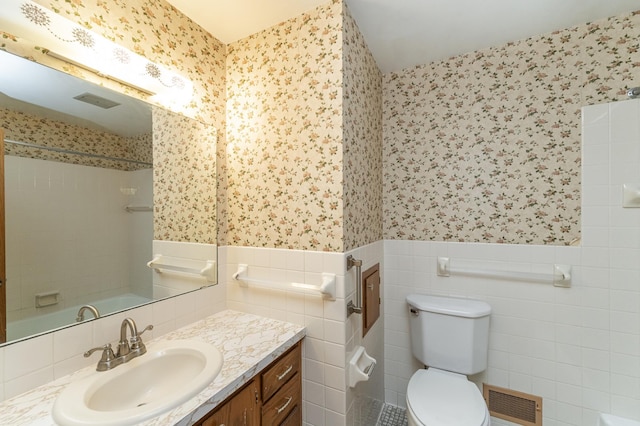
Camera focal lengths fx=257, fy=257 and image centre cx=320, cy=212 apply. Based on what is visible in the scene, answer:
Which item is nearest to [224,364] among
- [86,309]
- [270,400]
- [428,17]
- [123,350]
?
[270,400]

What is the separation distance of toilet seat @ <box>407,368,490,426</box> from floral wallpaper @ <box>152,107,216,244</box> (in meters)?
1.41

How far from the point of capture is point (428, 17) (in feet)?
4.64

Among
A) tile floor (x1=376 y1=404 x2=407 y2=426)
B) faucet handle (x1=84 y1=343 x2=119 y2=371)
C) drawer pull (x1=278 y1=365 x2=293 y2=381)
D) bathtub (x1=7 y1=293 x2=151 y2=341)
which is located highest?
bathtub (x1=7 y1=293 x2=151 y2=341)

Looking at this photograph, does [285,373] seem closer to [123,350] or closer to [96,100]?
[123,350]

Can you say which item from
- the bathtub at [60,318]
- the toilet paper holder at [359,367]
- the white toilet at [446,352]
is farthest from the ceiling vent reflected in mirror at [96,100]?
the white toilet at [446,352]

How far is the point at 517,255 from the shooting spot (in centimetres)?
159

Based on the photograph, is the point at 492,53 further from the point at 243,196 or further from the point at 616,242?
the point at 243,196

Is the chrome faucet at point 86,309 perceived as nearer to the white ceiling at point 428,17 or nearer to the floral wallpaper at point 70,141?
the floral wallpaper at point 70,141

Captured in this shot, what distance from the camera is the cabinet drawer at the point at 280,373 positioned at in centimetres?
107

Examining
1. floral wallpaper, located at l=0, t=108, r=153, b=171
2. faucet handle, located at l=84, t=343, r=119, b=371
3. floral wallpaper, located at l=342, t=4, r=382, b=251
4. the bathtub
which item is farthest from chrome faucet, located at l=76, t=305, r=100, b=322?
floral wallpaper, located at l=342, t=4, r=382, b=251

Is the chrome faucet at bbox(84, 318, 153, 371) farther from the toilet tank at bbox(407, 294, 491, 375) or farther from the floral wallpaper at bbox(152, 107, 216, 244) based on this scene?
the toilet tank at bbox(407, 294, 491, 375)

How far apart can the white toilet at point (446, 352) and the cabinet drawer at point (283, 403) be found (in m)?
0.58

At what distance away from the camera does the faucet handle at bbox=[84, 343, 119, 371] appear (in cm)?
94

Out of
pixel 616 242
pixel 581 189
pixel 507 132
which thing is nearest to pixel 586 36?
pixel 507 132
